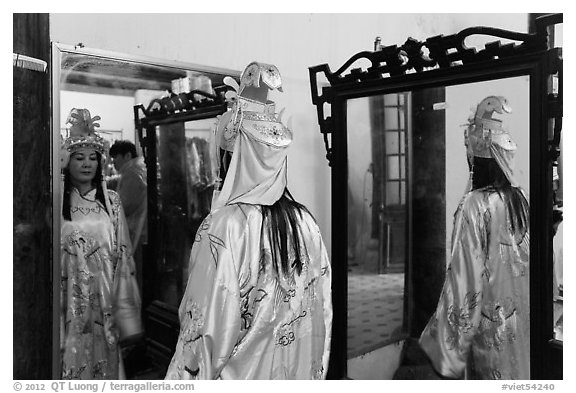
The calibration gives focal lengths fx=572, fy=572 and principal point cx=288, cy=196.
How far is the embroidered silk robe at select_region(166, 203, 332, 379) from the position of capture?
44.8 inches

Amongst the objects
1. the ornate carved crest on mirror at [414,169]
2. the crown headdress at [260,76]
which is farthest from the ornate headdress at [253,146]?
the ornate carved crest on mirror at [414,169]

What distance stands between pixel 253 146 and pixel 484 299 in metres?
0.66

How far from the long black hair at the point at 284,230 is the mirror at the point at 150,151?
0.90 ft

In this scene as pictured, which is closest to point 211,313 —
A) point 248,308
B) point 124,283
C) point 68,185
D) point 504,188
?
point 248,308

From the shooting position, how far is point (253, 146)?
1.22 meters

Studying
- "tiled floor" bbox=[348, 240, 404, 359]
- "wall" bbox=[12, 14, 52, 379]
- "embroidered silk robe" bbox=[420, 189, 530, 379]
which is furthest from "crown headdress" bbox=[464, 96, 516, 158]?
"wall" bbox=[12, 14, 52, 379]

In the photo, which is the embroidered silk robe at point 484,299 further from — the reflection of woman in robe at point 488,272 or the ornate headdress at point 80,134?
the ornate headdress at point 80,134

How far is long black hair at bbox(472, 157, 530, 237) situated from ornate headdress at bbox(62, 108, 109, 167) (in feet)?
2.93

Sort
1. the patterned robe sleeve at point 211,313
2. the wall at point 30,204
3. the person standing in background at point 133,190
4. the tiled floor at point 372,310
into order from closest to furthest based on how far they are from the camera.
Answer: the patterned robe sleeve at point 211,313 < the wall at point 30,204 < the person standing in background at point 133,190 < the tiled floor at point 372,310

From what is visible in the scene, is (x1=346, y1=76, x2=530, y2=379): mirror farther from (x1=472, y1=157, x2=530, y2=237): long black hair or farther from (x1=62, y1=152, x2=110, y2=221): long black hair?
(x1=62, y1=152, x2=110, y2=221): long black hair

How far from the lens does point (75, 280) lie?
51.7 inches

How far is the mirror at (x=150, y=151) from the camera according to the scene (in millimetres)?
1282

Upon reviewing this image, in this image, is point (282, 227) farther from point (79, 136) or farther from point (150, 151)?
point (79, 136)
